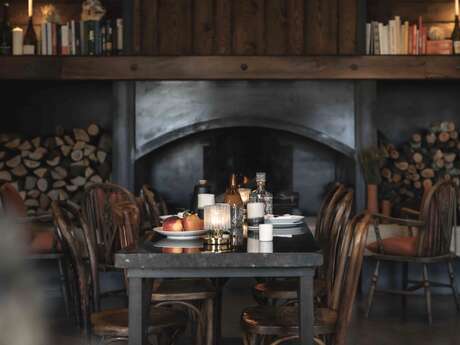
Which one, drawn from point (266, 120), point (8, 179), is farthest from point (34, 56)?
point (266, 120)

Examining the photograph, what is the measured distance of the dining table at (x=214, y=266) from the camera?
7.47ft

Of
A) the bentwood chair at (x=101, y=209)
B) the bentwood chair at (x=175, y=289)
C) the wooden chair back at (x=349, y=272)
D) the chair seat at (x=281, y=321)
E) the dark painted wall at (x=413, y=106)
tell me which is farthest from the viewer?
the dark painted wall at (x=413, y=106)

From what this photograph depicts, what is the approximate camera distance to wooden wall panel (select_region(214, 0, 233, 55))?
5.98 metres

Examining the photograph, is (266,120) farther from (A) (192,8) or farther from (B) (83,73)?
(B) (83,73)

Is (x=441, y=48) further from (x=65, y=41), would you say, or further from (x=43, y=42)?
(x=43, y=42)

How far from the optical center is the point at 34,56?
5.94m

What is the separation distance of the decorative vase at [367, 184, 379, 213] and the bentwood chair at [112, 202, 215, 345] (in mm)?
2467

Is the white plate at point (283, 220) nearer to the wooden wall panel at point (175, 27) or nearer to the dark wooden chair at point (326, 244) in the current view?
the dark wooden chair at point (326, 244)

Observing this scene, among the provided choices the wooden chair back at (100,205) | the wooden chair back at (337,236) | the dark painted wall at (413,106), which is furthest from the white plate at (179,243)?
the dark painted wall at (413,106)

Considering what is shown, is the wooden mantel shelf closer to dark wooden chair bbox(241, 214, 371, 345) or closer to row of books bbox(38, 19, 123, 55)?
row of books bbox(38, 19, 123, 55)

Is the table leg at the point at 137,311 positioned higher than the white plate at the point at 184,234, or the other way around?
the white plate at the point at 184,234

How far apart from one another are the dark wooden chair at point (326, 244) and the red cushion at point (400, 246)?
102 cm

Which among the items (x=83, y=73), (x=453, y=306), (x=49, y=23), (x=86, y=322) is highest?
(x=49, y=23)

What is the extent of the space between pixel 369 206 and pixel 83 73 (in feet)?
8.03
